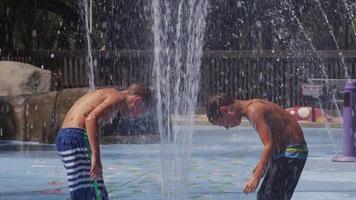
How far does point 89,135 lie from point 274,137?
3.58 ft

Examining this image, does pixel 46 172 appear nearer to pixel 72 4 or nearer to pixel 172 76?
pixel 172 76

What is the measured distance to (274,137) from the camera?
4.99m

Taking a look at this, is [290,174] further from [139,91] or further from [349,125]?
[349,125]

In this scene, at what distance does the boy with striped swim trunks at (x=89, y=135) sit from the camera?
4867mm

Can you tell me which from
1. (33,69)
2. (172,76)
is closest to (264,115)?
(33,69)

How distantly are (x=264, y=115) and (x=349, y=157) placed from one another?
5.17 m

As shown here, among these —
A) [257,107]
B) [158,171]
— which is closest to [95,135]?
[257,107]

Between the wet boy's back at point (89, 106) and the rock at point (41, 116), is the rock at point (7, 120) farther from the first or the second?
the wet boy's back at point (89, 106)

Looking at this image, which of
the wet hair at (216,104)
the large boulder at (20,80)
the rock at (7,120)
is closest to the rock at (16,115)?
the rock at (7,120)

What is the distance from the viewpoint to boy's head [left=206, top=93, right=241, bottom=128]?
197 inches

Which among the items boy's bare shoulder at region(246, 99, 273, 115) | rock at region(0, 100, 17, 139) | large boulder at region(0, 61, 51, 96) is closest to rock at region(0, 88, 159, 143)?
rock at region(0, 100, 17, 139)

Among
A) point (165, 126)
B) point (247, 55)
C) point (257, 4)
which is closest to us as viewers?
point (165, 126)

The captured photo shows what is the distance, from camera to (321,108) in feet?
63.7

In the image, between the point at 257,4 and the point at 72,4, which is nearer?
the point at 257,4
